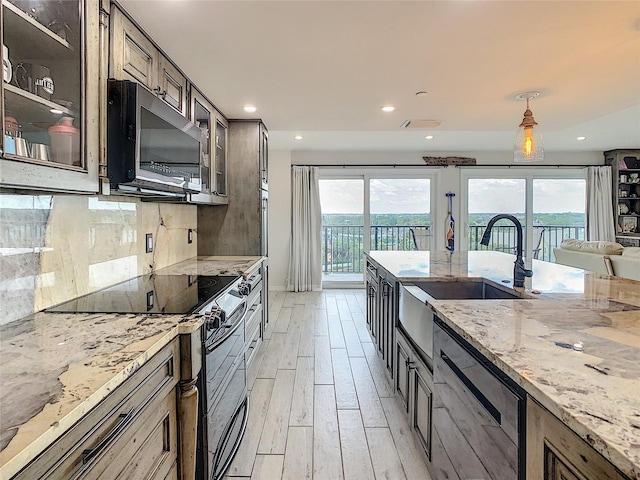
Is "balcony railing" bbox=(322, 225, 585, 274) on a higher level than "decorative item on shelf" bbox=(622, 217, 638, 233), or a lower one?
lower

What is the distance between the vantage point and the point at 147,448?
3.52 ft

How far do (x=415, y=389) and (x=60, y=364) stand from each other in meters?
1.59

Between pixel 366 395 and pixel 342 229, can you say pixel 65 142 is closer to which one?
pixel 366 395

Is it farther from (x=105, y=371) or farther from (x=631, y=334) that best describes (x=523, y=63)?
(x=105, y=371)

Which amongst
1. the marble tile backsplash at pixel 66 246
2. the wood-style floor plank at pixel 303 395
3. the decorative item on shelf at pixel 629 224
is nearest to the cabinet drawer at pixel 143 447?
the marble tile backsplash at pixel 66 246

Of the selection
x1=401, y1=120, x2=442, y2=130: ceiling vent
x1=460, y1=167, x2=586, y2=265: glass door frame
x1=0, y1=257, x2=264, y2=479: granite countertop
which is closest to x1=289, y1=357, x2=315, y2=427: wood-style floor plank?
x1=0, y1=257, x2=264, y2=479: granite countertop

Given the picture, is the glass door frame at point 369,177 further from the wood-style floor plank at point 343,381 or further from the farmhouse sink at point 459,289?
the farmhouse sink at point 459,289

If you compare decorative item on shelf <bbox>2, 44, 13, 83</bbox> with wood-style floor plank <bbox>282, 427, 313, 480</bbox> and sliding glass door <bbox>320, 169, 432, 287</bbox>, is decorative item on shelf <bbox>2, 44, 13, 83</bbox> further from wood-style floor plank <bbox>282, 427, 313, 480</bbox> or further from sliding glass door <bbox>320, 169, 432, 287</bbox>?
sliding glass door <bbox>320, 169, 432, 287</bbox>

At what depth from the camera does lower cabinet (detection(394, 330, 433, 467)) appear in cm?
170

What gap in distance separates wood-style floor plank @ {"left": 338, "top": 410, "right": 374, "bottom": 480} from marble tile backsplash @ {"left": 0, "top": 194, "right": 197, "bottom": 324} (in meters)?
1.57

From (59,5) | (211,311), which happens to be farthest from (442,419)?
(59,5)

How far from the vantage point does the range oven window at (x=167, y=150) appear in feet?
5.34

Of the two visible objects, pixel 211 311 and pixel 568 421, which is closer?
pixel 568 421

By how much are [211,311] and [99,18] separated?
1.25 meters
